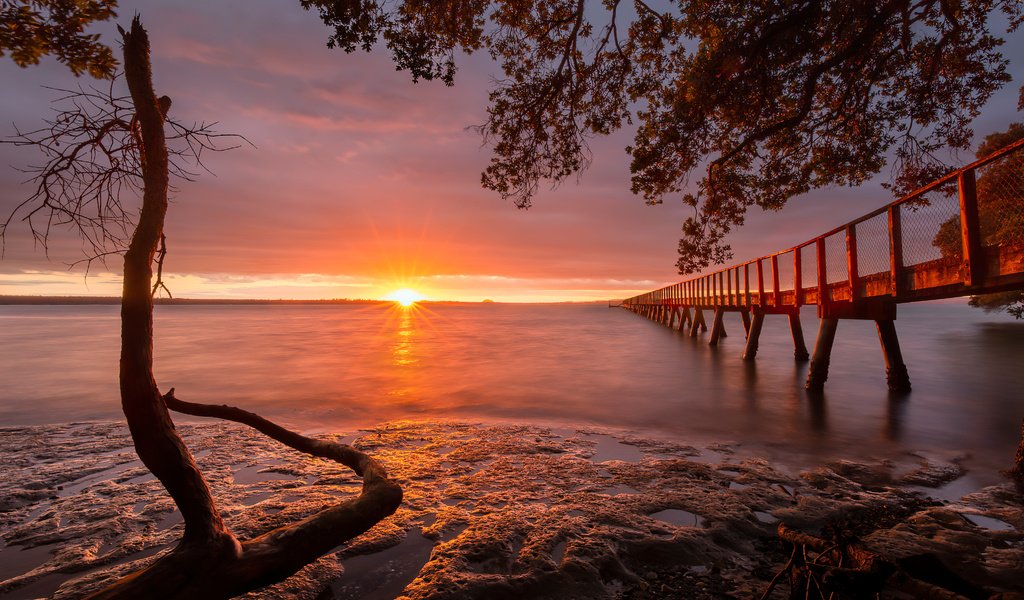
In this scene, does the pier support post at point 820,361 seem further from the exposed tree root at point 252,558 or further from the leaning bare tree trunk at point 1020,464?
the exposed tree root at point 252,558

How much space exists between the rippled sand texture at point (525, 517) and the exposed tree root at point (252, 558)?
1.08 meters

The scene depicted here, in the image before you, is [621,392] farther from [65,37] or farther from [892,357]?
[65,37]

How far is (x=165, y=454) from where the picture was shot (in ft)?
7.38

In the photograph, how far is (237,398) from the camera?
494 inches

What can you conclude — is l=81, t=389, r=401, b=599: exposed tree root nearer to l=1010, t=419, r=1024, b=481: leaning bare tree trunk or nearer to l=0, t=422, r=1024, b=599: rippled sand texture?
l=0, t=422, r=1024, b=599: rippled sand texture

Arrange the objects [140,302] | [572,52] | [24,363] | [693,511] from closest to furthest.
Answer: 1. [140,302]
2. [693,511]
3. [572,52]
4. [24,363]

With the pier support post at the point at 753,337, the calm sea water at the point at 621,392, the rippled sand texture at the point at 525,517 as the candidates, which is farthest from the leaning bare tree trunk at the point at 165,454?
the pier support post at the point at 753,337

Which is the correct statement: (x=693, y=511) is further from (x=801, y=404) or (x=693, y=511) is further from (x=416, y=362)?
(x=416, y=362)

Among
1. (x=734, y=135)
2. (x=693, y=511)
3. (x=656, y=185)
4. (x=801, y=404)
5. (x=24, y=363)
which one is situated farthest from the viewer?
(x=24, y=363)

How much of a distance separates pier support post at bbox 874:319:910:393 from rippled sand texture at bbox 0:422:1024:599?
194 inches

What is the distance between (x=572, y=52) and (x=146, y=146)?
6.91 m

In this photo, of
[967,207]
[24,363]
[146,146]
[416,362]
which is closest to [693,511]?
[146,146]

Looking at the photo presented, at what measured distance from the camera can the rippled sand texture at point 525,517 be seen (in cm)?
319

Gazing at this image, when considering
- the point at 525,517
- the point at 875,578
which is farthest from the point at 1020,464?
the point at 525,517
